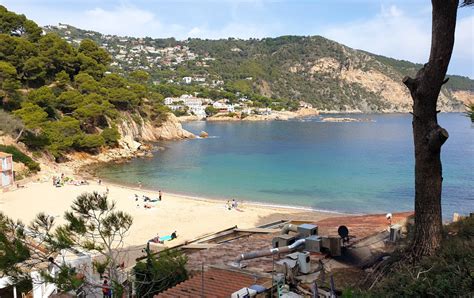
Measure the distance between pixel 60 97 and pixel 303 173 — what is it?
83.1 feet

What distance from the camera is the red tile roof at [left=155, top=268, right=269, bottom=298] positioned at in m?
5.70

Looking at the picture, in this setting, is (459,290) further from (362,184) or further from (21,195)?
(362,184)

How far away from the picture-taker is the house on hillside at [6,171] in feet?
79.6

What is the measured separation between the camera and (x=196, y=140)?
62406 millimetres

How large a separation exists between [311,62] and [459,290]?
187 m

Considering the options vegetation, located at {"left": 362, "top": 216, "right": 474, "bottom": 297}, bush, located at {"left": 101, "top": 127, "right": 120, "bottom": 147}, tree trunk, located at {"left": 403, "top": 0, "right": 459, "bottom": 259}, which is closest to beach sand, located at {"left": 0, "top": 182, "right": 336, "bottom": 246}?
tree trunk, located at {"left": 403, "top": 0, "right": 459, "bottom": 259}

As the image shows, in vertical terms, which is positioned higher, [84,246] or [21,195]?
[84,246]

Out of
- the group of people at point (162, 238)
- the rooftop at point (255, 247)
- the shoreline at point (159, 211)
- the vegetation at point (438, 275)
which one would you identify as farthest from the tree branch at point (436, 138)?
the shoreline at point (159, 211)

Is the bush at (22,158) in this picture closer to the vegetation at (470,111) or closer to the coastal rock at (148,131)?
the coastal rock at (148,131)

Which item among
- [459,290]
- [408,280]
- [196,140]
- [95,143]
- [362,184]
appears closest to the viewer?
[459,290]

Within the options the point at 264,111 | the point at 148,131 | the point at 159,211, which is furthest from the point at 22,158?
the point at 264,111

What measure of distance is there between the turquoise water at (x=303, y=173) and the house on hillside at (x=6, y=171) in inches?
328

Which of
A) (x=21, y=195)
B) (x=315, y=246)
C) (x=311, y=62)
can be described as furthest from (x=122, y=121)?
(x=311, y=62)

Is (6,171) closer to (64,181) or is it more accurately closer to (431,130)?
(64,181)
